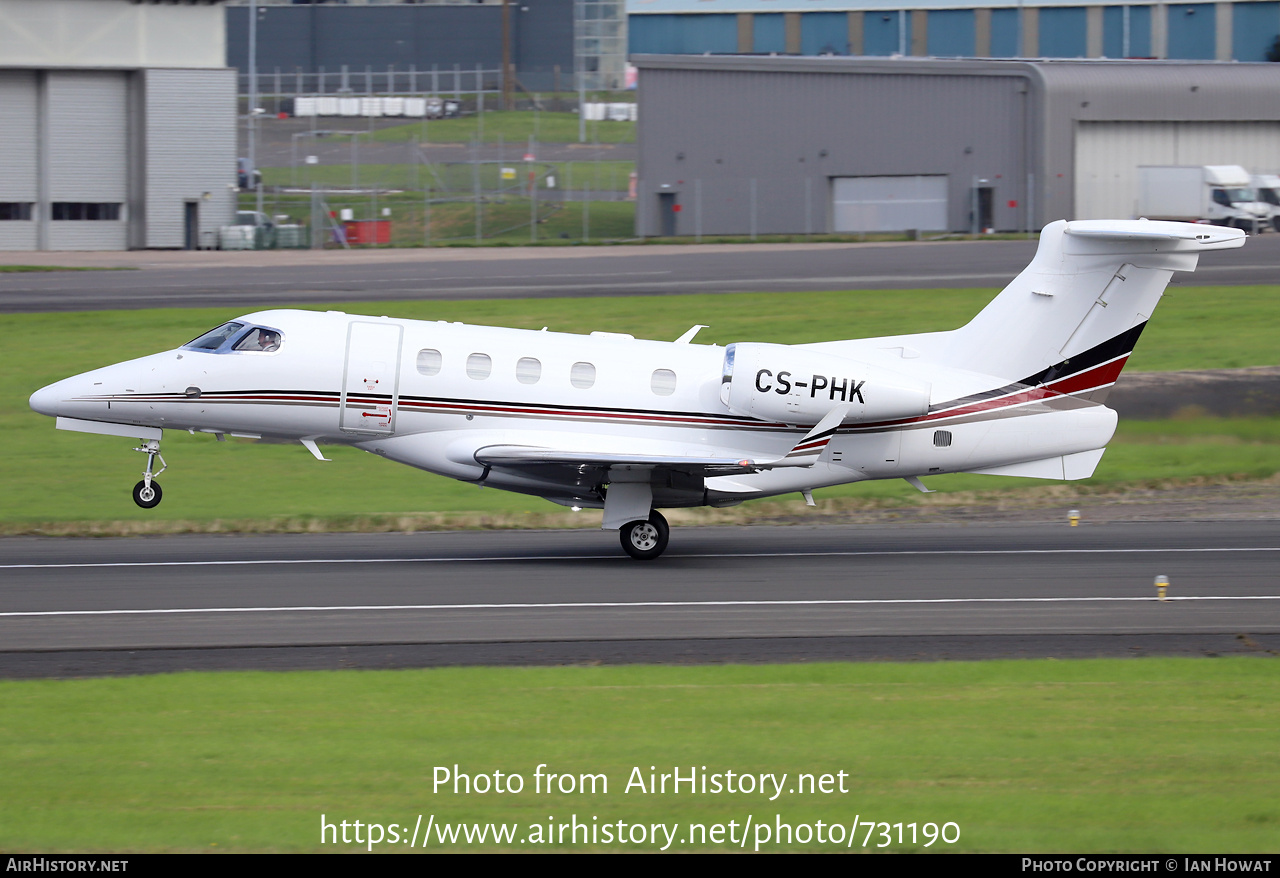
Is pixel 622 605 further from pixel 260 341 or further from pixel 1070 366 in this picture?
pixel 1070 366

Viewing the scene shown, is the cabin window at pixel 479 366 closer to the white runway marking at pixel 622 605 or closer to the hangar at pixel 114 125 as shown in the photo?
the white runway marking at pixel 622 605

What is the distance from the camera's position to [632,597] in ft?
57.5

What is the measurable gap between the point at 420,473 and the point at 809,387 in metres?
10.9

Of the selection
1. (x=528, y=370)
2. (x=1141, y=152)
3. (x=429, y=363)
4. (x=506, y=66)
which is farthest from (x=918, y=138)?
(x=429, y=363)

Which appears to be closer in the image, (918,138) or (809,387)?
(809,387)

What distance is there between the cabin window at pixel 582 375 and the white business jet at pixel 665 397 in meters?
0.02

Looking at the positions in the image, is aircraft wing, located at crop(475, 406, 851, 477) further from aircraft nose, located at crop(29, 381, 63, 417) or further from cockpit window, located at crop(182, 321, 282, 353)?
aircraft nose, located at crop(29, 381, 63, 417)

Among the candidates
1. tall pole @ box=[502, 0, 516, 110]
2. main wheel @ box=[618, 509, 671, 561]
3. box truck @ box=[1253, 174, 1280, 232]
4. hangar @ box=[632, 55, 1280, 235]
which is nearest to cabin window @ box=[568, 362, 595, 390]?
main wheel @ box=[618, 509, 671, 561]

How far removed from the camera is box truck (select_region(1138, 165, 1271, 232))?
5781cm

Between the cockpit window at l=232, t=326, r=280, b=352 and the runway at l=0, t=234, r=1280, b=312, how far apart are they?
21.1m

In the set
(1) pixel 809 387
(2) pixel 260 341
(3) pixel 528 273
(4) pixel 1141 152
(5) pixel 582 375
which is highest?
(4) pixel 1141 152

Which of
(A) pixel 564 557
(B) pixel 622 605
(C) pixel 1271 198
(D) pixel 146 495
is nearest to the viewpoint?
(B) pixel 622 605
